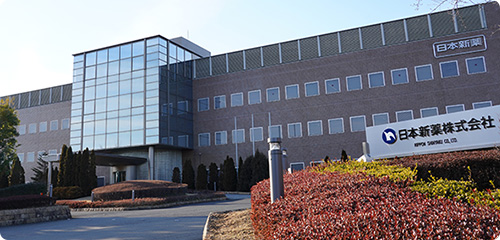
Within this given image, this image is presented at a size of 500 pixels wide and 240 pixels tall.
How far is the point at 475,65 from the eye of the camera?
30.4 m

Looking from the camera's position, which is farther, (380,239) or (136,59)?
(136,59)

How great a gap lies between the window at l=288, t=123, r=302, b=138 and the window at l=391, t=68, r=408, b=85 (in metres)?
8.75

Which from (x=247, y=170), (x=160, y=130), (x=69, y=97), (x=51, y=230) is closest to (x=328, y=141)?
(x=247, y=170)

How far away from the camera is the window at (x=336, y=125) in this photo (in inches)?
1310

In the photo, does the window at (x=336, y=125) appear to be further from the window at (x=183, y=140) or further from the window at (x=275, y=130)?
the window at (x=183, y=140)

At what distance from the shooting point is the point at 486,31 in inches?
1191

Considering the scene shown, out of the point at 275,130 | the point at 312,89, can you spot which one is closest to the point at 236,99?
the point at 275,130

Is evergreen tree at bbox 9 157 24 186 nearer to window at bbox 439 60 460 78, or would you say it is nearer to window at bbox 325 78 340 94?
window at bbox 325 78 340 94

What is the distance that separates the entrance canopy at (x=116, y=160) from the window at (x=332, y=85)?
17918 mm

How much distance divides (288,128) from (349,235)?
31.5 metres

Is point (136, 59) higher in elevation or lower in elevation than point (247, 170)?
higher

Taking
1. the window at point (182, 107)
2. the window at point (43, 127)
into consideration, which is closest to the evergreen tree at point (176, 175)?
the window at point (182, 107)

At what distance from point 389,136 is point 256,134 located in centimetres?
1960

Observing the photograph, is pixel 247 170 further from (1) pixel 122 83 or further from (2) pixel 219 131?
(1) pixel 122 83
